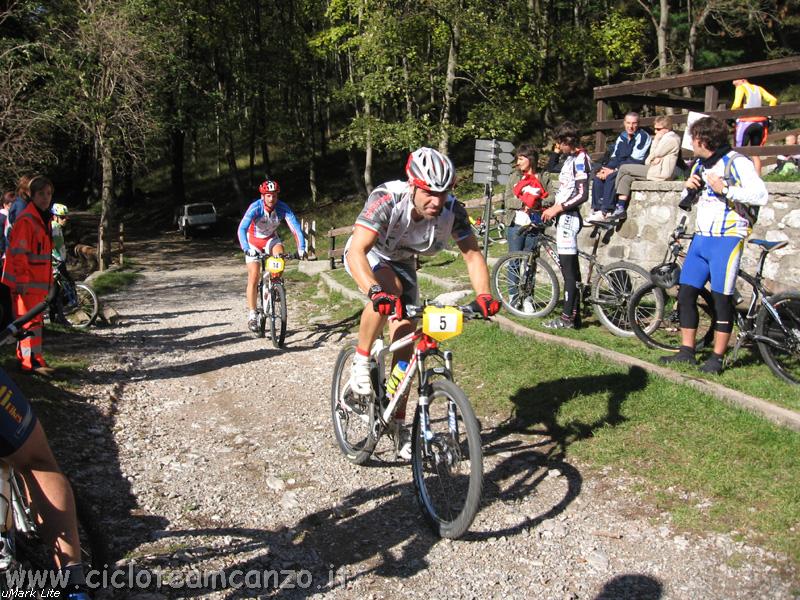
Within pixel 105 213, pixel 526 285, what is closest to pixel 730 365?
pixel 526 285

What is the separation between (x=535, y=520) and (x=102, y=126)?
64.8ft

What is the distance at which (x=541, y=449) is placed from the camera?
5.55m

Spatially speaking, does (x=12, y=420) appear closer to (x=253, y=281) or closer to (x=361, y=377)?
(x=361, y=377)

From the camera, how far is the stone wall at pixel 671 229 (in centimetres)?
770

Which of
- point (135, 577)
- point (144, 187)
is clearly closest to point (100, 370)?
point (135, 577)

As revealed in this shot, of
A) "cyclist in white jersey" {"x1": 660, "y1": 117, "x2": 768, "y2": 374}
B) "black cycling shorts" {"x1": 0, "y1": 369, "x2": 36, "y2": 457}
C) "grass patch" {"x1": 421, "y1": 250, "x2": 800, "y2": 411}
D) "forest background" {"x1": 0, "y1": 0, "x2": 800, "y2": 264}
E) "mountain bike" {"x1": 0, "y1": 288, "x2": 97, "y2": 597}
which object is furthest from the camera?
"forest background" {"x1": 0, "y1": 0, "x2": 800, "y2": 264}

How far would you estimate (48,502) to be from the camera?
3119 millimetres

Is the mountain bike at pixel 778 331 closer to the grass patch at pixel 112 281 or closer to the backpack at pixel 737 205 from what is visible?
the backpack at pixel 737 205

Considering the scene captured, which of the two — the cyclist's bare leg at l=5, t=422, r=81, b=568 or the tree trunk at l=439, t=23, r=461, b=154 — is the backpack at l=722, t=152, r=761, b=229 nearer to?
the cyclist's bare leg at l=5, t=422, r=81, b=568

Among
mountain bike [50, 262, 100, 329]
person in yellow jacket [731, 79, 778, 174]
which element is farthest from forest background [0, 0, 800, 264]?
person in yellow jacket [731, 79, 778, 174]

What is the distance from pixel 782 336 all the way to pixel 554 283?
3.01m

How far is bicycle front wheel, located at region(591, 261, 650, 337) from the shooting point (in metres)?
7.82

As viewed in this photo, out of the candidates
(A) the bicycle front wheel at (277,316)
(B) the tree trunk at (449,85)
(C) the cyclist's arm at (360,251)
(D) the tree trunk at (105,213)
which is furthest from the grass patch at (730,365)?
(B) the tree trunk at (449,85)

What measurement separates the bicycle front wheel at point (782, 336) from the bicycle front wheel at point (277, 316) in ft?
19.6
